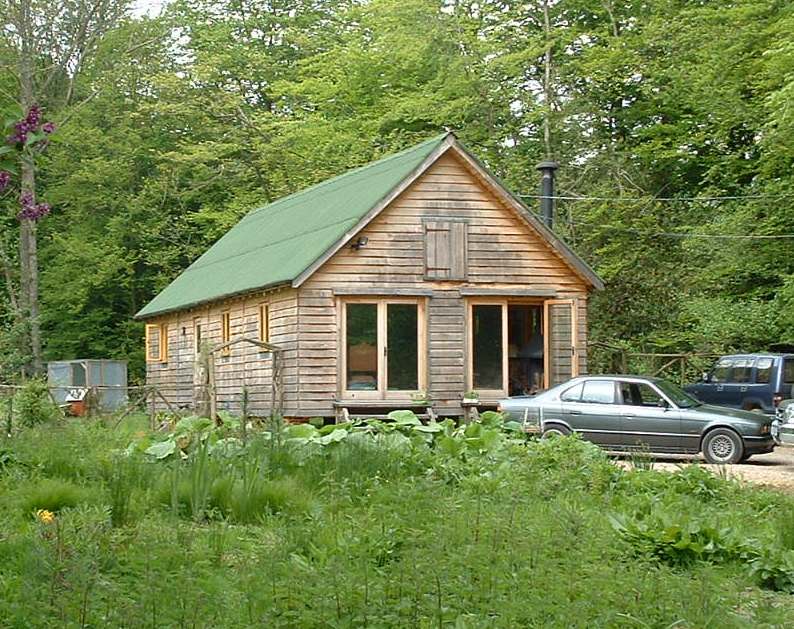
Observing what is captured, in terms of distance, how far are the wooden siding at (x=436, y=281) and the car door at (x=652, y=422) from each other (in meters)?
5.73

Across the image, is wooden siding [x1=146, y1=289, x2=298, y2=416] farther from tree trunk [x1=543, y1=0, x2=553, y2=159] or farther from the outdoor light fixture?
tree trunk [x1=543, y1=0, x2=553, y2=159]

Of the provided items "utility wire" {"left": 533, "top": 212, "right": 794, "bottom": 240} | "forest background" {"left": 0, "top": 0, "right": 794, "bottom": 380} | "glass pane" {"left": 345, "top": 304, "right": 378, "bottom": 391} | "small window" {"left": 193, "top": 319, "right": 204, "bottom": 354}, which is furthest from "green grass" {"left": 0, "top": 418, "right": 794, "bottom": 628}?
"utility wire" {"left": 533, "top": 212, "right": 794, "bottom": 240}

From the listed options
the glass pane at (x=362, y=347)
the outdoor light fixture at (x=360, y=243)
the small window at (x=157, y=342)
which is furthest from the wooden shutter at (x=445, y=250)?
the small window at (x=157, y=342)

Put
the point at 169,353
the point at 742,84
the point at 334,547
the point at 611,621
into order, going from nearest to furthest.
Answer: the point at 611,621, the point at 334,547, the point at 169,353, the point at 742,84

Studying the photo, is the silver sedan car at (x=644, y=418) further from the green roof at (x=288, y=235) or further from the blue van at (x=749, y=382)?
the blue van at (x=749, y=382)

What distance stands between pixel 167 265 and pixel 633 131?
1754 centimetres

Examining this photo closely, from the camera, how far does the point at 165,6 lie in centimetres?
5556

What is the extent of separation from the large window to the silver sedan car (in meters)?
4.26

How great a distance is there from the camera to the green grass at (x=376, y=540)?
6656 millimetres

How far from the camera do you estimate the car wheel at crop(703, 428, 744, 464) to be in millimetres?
21141

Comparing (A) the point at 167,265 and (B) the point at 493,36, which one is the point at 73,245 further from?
(B) the point at 493,36

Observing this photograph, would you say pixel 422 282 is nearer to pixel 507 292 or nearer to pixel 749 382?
pixel 507 292

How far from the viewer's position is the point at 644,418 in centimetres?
2164

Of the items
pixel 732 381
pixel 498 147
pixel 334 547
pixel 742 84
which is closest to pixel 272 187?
pixel 498 147
